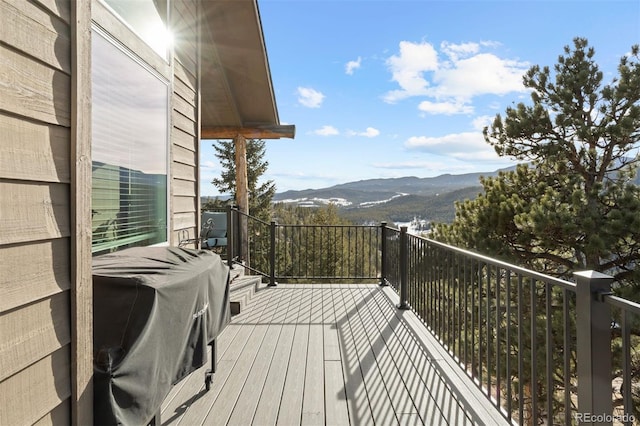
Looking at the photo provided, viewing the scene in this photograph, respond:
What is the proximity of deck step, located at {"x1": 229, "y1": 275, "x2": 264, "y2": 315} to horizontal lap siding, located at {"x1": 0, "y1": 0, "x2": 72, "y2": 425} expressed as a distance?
2820mm

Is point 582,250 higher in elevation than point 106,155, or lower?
lower

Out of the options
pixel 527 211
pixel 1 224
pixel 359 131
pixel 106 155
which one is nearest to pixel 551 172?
pixel 527 211

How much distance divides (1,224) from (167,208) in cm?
216

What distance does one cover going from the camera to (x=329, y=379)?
254cm

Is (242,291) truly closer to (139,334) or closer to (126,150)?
(126,150)

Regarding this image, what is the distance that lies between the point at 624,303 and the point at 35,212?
1990mm

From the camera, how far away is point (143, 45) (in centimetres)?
272

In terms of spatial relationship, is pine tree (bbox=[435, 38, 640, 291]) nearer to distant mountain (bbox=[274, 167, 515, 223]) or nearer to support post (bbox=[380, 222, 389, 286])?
support post (bbox=[380, 222, 389, 286])

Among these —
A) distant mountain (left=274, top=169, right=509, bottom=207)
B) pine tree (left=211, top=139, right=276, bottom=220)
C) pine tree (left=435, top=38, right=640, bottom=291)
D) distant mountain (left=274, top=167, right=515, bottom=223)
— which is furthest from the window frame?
distant mountain (left=274, top=169, right=509, bottom=207)

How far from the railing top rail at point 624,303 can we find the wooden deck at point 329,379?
3.55 ft

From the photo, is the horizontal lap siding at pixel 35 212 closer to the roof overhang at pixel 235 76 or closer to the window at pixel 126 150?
the window at pixel 126 150

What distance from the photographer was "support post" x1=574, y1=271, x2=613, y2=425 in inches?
53.8

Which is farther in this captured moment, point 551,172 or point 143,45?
point 551,172

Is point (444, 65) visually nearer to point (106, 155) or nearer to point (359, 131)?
point (106, 155)
